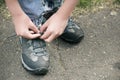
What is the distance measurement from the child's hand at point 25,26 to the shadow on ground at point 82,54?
10.3 inches

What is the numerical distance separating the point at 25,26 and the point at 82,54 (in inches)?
17.3

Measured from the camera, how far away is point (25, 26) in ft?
5.98

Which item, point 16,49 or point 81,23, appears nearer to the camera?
point 16,49

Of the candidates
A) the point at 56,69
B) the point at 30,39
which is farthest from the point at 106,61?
the point at 30,39

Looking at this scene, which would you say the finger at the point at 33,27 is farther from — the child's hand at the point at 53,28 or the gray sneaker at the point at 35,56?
the gray sneaker at the point at 35,56

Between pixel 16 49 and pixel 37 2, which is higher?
pixel 37 2

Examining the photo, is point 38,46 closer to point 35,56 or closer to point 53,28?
point 35,56

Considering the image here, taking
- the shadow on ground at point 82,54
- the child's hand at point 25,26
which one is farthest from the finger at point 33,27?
the shadow on ground at point 82,54

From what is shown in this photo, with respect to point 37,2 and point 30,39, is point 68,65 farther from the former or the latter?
point 37,2

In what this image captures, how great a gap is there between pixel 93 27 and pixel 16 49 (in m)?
0.50

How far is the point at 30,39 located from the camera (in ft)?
6.52

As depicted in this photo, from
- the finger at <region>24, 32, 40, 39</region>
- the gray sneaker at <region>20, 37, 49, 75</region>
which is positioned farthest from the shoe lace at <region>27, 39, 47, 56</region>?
the finger at <region>24, 32, 40, 39</region>

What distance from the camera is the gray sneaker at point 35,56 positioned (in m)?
1.95

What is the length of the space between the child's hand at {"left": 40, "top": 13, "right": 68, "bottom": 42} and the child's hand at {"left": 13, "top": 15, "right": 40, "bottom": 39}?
0.17ft
